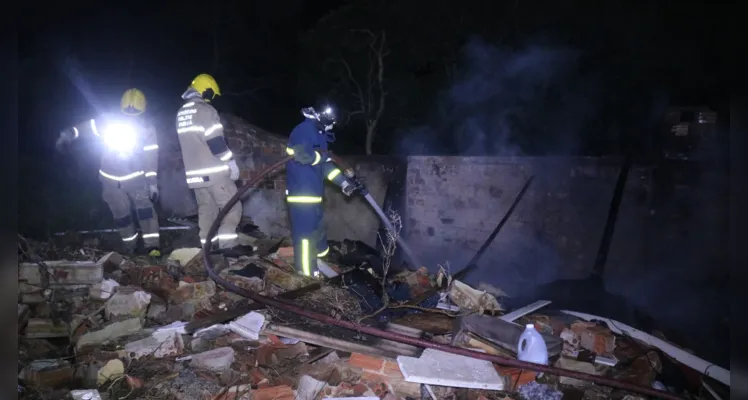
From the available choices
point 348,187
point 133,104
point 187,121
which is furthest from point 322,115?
point 133,104

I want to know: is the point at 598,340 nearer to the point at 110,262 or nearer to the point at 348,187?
the point at 348,187

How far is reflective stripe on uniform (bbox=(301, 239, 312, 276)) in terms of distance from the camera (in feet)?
15.4

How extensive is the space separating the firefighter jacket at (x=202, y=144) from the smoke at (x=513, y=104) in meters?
6.05

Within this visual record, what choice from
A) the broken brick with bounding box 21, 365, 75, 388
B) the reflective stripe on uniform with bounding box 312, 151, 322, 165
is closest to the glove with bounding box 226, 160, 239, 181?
the reflective stripe on uniform with bounding box 312, 151, 322, 165

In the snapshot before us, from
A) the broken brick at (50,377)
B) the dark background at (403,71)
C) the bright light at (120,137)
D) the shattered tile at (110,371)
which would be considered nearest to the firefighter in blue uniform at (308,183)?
the shattered tile at (110,371)

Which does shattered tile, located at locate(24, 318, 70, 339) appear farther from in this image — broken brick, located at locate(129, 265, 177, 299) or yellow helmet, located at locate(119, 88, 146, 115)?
yellow helmet, located at locate(119, 88, 146, 115)

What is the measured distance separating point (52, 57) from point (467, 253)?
1004cm

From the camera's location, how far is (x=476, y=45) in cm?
1353

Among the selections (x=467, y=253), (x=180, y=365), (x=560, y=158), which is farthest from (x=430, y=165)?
(x=180, y=365)

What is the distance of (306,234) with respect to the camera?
4.68 metres

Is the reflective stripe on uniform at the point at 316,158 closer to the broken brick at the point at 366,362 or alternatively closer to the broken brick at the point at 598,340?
the broken brick at the point at 366,362

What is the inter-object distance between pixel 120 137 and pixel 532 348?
192 inches

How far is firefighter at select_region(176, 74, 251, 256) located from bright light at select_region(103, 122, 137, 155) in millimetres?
721

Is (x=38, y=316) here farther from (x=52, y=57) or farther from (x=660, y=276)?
(x=52, y=57)
